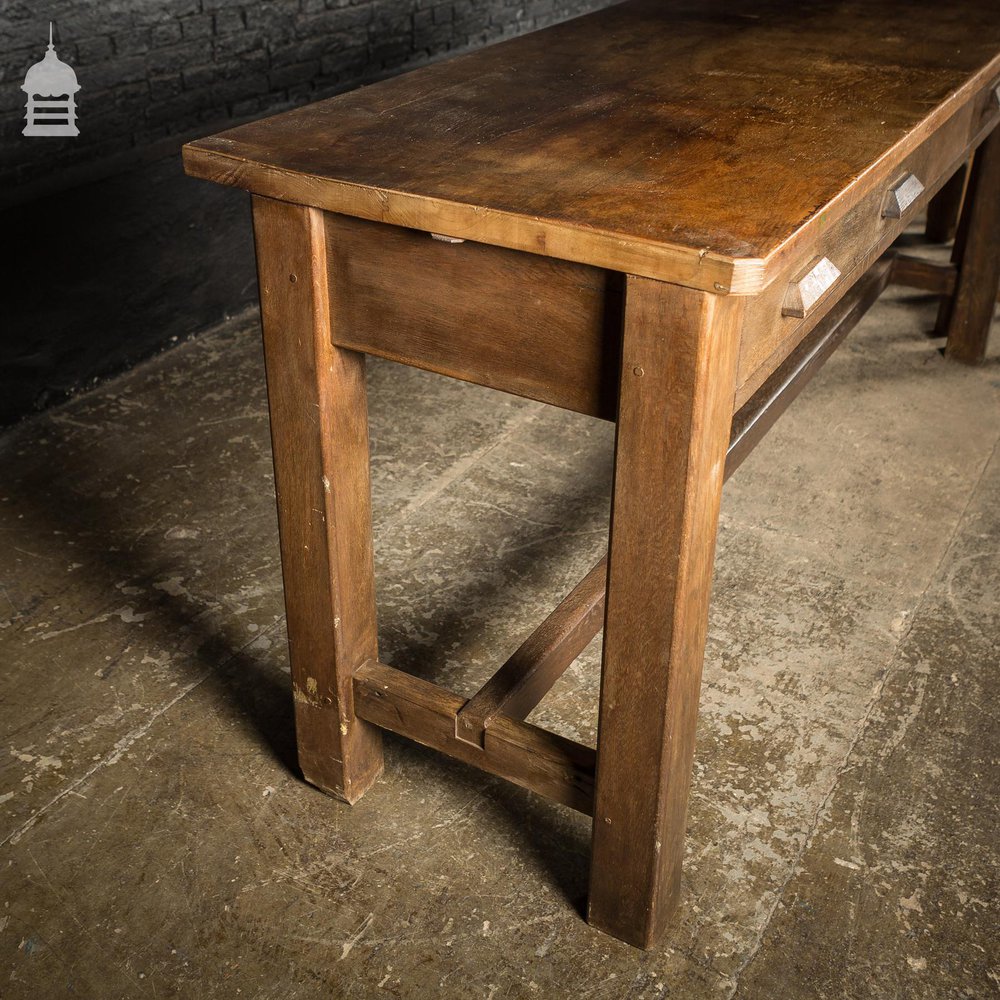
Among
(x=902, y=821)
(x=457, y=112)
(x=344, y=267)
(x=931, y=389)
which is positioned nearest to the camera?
(x=344, y=267)

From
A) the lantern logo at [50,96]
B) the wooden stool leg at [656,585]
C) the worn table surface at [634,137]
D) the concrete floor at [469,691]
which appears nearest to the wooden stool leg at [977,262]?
the concrete floor at [469,691]

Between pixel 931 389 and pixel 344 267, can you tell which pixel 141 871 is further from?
pixel 931 389

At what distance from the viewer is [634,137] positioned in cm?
170

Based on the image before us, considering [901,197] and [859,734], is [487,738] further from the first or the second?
[901,197]

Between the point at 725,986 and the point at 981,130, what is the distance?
6.07 ft

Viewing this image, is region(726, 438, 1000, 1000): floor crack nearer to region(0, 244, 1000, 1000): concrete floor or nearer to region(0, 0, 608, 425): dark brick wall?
region(0, 244, 1000, 1000): concrete floor

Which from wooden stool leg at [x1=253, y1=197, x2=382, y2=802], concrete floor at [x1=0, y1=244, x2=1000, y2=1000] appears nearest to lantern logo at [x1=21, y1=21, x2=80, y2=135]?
concrete floor at [x1=0, y1=244, x2=1000, y2=1000]

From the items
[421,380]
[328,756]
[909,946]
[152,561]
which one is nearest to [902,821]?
[909,946]

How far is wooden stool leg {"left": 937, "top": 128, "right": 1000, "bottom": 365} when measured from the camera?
331 cm

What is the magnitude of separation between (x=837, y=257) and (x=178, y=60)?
2359mm

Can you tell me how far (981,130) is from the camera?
254 centimetres

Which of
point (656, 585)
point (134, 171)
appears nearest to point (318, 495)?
point (656, 585)

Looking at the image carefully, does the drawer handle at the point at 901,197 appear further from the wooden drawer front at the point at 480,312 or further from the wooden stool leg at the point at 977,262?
the wooden stool leg at the point at 977,262

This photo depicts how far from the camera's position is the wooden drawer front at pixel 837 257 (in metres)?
1.50
